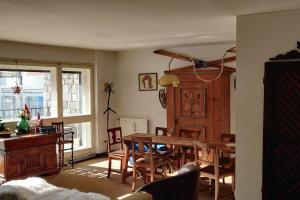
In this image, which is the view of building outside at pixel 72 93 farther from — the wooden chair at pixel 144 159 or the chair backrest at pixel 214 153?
the chair backrest at pixel 214 153

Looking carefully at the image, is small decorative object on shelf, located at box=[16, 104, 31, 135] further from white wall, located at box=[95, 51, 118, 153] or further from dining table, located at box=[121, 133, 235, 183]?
white wall, located at box=[95, 51, 118, 153]

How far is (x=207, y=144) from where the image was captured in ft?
15.0

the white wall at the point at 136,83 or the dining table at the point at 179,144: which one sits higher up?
the white wall at the point at 136,83

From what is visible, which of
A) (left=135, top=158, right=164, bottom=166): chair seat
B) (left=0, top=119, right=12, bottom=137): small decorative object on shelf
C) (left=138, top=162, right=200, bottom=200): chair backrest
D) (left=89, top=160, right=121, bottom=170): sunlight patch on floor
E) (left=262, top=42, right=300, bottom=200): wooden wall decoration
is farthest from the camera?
(left=89, top=160, right=121, bottom=170): sunlight patch on floor

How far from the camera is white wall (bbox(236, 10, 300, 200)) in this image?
3438mm

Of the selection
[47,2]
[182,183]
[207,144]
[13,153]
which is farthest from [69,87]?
[182,183]

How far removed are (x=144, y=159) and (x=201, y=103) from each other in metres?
1.74

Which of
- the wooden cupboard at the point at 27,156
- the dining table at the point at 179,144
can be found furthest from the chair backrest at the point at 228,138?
the wooden cupboard at the point at 27,156

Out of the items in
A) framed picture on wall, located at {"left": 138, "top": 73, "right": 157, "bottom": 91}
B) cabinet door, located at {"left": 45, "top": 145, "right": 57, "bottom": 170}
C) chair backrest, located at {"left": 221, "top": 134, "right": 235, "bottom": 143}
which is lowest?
cabinet door, located at {"left": 45, "top": 145, "right": 57, "bottom": 170}

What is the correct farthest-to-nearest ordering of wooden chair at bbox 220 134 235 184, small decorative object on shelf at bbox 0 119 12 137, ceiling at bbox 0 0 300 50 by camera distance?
small decorative object on shelf at bbox 0 119 12 137
wooden chair at bbox 220 134 235 184
ceiling at bbox 0 0 300 50

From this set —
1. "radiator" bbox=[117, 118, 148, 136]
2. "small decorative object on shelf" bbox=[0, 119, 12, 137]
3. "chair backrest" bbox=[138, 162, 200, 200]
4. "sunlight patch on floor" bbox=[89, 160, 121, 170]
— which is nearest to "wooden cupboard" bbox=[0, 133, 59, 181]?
"small decorative object on shelf" bbox=[0, 119, 12, 137]

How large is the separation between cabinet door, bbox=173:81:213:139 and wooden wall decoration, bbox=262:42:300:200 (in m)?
2.61

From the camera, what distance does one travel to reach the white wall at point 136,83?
22.5 ft

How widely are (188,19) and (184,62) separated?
2750 millimetres
